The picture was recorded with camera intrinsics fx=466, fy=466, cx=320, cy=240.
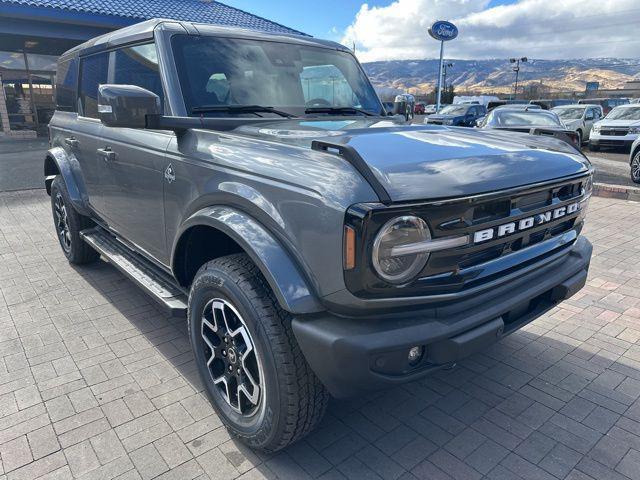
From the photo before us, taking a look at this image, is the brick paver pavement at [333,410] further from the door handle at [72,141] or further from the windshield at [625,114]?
the windshield at [625,114]

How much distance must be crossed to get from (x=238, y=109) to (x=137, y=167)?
32.7 inches

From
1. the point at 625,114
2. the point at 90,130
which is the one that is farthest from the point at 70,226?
the point at 625,114

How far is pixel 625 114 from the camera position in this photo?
615 inches

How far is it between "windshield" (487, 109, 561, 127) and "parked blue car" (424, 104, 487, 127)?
7419 millimetres

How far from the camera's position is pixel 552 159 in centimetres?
246

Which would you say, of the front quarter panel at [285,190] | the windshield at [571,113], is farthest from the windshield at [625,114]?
the front quarter panel at [285,190]

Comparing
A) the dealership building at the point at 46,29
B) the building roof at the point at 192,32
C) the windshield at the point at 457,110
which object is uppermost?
the dealership building at the point at 46,29

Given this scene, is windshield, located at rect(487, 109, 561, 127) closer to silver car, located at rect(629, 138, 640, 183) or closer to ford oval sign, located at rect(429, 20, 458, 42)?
silver car, located at rect(629, 138, 640, 183)

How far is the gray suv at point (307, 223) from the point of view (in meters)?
1.84

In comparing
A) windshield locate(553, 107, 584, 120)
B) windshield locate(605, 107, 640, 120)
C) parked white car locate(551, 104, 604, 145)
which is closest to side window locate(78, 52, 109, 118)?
windshield locate(605, 107, 640, 120)

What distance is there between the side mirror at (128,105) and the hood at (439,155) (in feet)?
1.68

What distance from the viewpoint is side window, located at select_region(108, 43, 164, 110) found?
299cm

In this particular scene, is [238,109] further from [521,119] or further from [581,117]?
[581,117]

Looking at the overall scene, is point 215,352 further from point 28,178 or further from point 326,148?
point 28,178
